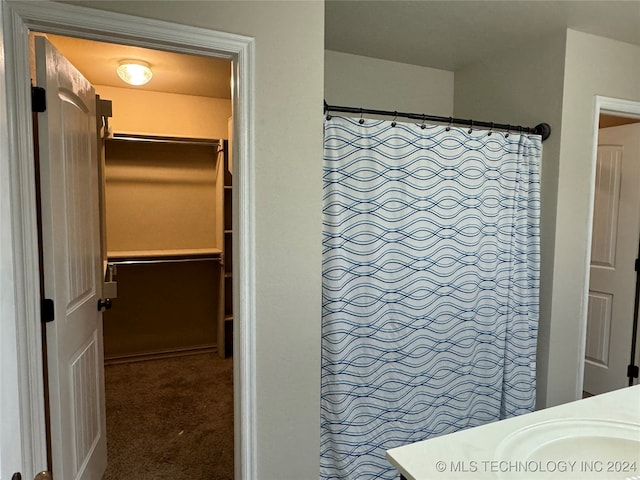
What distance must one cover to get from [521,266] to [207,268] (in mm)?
2809

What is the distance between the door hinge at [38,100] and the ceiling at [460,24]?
136 cm

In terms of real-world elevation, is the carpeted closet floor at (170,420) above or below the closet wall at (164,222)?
below

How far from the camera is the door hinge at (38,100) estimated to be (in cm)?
146

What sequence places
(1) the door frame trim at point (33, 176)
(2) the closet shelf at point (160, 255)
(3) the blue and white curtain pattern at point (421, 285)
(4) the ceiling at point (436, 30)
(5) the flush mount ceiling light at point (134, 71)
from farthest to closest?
(2) the closet shelf at point (160, 255) < (5) the flush mount ceiling light at point (134, 71) < (4) the ceiling at point (436, 30) < (3) the blue and white curtain pattern at point (421, 285) < (1) the door frame trim at point (33, 176)

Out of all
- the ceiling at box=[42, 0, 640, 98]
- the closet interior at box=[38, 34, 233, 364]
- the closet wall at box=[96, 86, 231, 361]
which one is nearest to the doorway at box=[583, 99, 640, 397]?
the ceiling at box=[42, 0, 640, 98]

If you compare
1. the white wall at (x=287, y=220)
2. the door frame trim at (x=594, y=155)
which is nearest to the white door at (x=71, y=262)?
the white wall at (x=287, y=220)

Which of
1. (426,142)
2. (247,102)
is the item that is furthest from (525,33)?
(247,102)

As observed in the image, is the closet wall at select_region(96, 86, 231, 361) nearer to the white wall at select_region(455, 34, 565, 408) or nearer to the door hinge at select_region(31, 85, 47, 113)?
the door hinge at select_region(31, 85, 47, 113)

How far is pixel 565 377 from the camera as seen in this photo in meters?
2.57

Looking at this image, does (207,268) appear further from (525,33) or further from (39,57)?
(525,33)

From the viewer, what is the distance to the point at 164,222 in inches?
156

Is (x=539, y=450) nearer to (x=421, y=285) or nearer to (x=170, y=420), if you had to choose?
(x=421, y=285)

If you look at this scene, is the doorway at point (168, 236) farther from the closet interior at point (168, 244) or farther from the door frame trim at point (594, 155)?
the door frame trim at point (594, 155)

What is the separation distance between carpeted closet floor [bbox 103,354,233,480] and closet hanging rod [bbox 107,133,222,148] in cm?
198
